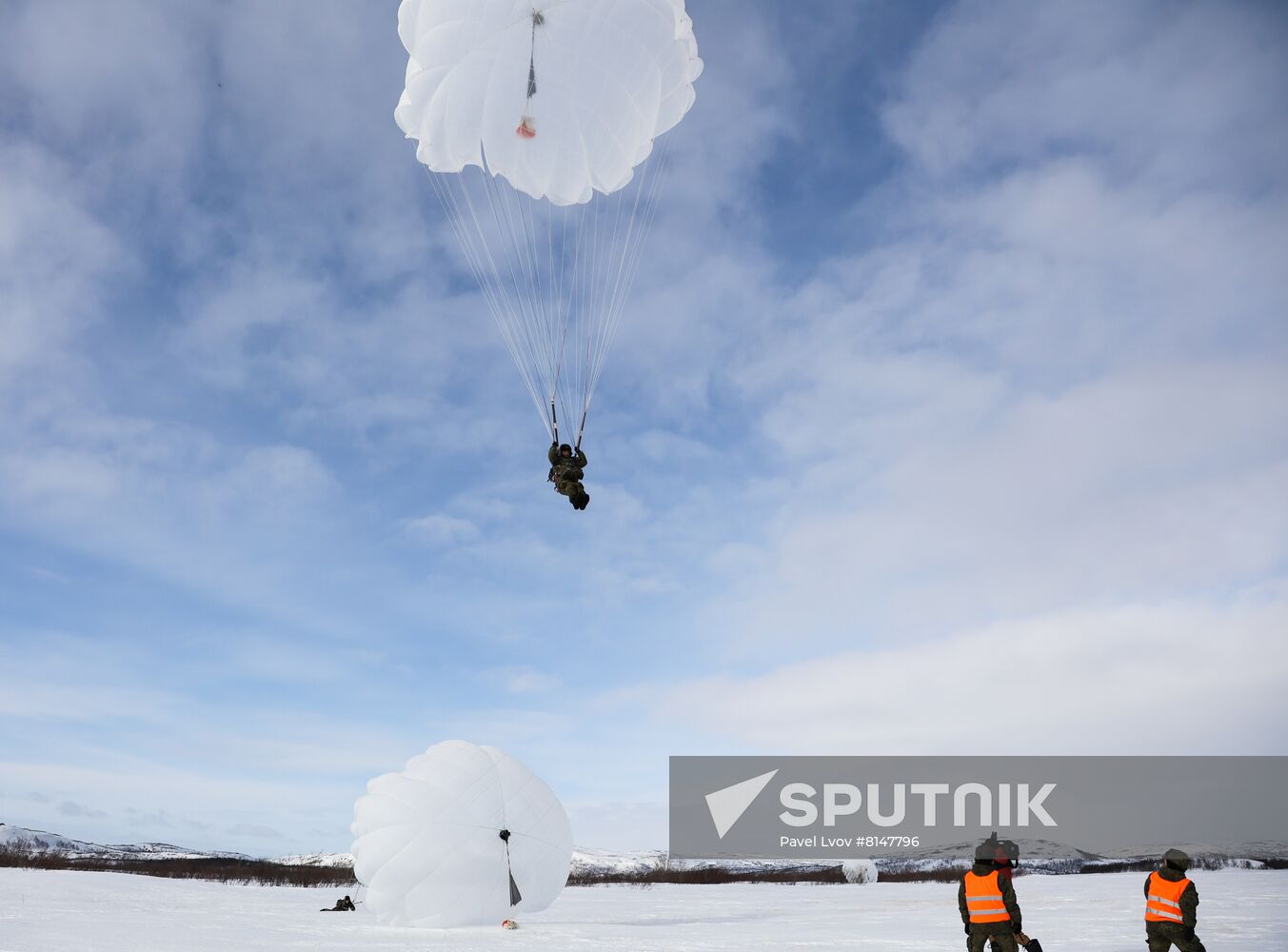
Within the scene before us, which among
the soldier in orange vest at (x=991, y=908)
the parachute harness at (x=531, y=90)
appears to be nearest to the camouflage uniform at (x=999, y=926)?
the soldier in orange vest at (x=991, y=908)

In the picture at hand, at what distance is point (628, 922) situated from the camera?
1590 centimetres

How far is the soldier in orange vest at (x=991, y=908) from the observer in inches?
307

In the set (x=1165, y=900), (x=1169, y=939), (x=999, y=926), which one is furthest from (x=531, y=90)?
(x=1169, y=939)

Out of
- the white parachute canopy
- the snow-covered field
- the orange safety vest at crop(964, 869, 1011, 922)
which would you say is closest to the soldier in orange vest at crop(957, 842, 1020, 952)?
the orange safety vest at crop(964, 869, 1011, 922)

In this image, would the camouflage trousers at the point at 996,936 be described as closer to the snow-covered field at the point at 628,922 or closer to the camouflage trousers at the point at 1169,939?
the camouflage trousers at the point at 1169,939

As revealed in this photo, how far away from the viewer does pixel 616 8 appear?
1388 cm

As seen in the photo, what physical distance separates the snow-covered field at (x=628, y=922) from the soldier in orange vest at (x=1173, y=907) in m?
1.90

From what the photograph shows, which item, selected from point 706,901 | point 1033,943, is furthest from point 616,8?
point 706,901

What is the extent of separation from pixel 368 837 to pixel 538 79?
1235cm

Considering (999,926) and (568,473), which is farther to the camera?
(568,473)

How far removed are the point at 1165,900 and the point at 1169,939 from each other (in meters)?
0.36

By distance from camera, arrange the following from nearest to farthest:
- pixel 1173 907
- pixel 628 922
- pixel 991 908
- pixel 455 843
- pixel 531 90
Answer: pixel 991 908 < pixel 1173 907 < pixel 531 90 < pixel 455 843 < pixel 628 922

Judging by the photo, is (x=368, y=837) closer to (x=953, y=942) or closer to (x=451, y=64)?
(x=953, y=942)

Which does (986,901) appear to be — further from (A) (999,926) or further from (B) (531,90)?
(B) (531,90)
